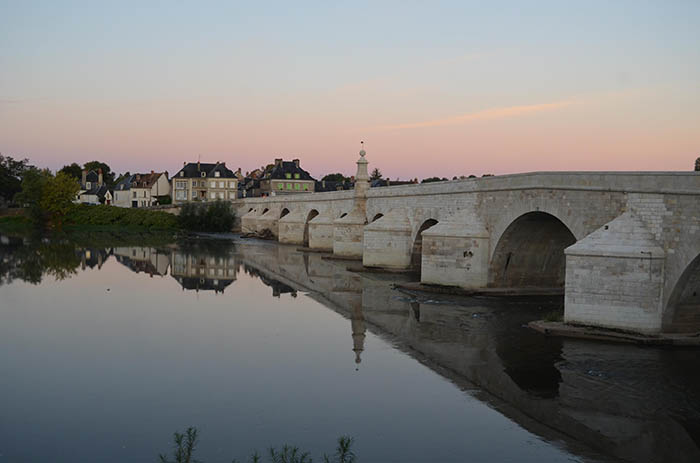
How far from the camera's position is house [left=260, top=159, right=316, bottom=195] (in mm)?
78438

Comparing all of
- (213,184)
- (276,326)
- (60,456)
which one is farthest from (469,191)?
(213,184)

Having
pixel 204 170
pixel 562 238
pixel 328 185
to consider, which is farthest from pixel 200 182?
pixel 562 238

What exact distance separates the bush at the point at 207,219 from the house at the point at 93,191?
102ft

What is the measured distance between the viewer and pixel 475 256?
22547 millimetres

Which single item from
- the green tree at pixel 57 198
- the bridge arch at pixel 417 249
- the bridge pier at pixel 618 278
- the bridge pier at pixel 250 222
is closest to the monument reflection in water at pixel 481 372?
the bridge pier at pixel 618 278

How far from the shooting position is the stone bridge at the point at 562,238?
14.5 metres

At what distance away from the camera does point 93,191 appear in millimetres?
92500

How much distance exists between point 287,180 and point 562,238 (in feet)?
194

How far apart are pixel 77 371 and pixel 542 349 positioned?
32.0 ft

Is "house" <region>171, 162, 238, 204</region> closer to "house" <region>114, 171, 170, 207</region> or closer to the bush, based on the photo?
"house" <region>114, 171, 170, 207</region>

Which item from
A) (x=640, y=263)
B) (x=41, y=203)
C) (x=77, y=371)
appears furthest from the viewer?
(x=41, y=203)

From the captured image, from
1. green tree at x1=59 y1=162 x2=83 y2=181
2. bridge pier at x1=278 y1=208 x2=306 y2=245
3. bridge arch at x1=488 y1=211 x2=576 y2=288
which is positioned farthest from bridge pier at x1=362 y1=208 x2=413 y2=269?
green tree at x1=59 y1=162 x2=83 y2=181

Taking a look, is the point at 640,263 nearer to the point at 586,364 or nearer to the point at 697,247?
the point at 697,247

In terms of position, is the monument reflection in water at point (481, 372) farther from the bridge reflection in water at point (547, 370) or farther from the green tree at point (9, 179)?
the green tree at point (9, 179)
